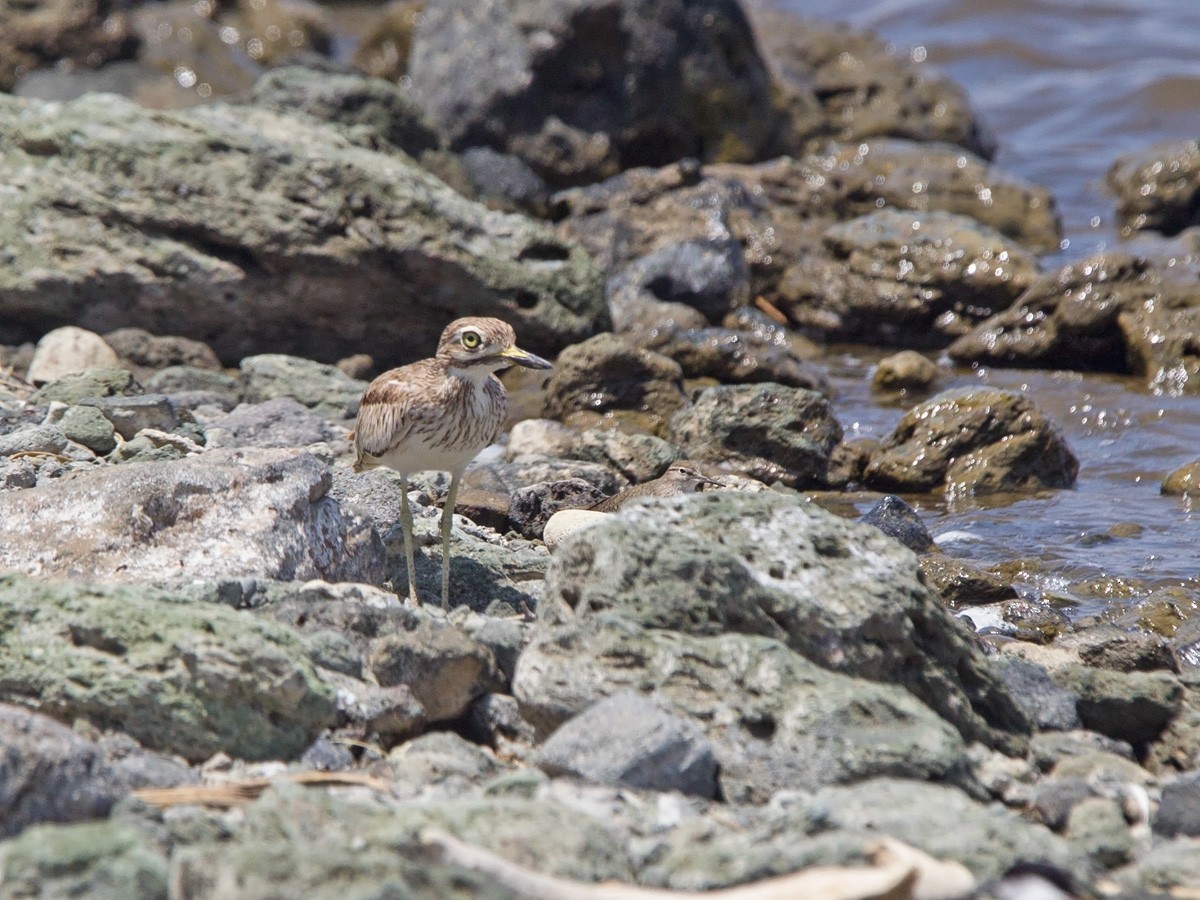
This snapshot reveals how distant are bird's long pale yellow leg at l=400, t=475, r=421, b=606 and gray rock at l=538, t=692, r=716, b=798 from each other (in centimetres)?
199

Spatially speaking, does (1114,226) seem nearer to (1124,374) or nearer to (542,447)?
(1124,374)

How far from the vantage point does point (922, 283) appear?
1347cm

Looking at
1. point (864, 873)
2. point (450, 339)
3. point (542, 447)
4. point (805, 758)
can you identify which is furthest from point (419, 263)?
point (864, 873)

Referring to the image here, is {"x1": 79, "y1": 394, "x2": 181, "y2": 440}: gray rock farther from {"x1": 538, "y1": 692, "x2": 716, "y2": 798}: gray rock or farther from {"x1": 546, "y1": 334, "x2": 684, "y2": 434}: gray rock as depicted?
{"x1": 538, "y1": 692, "x2": 716, "y2": 798}: gray rock

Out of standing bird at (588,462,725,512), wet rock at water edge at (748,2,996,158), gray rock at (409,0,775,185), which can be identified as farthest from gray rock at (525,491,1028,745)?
wet rock at water edge at (748,2,996,158)

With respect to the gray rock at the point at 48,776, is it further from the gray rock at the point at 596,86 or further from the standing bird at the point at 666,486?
the gray rock at the point at 596,86

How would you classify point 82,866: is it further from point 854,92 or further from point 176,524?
point 854,92

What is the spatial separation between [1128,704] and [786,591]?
148cm

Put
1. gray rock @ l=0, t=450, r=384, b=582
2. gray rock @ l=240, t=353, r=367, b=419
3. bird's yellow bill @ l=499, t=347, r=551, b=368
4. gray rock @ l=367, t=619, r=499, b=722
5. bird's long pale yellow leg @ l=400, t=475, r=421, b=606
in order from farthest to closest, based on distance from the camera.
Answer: gray rock @ l=240, t=353, r=367, b=419 < bird's yellow bill @ l=499, t=347, r=551, b=368 < bird's long pale yellow leg @ l=400, t=475, r=421, b=606 < gray rock @ l=0, t=450, r=384, b=582 < gray rock @ l=367, t=619, r=499, b=722

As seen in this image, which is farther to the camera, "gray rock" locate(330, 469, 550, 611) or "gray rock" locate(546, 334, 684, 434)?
"gray rock" locate(546, 334, 684, 434)

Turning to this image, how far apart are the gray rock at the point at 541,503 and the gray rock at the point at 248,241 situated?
3680 millimetres

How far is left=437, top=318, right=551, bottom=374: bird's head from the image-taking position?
22.5ft

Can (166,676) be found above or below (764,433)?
above

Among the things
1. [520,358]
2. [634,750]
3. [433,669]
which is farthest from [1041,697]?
[520,358]
